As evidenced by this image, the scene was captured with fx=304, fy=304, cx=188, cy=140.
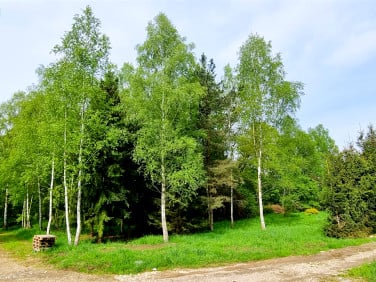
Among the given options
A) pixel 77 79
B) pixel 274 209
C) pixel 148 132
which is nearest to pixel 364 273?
pixel 148 132

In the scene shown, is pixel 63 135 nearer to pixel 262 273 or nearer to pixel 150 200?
pixel 150 200

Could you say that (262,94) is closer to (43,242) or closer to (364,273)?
(364,273)

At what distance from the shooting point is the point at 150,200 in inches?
825

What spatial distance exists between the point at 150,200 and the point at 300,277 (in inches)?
530

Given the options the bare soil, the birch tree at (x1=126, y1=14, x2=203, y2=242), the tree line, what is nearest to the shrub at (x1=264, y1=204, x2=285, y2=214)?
the tree line

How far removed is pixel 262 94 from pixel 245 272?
15361 mm

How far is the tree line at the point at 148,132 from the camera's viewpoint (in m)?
16.2

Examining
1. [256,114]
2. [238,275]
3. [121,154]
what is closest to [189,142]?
[121,154]

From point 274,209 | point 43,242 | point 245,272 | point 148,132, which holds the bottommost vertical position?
point 245,272

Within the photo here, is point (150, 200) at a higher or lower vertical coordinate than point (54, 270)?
higher

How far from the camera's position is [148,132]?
17.7m

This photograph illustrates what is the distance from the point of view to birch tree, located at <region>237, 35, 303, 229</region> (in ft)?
73.3

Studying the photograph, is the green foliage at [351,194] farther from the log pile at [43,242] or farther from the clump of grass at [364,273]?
the log pile at [43,242]

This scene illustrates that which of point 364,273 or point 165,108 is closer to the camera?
point 364,273
